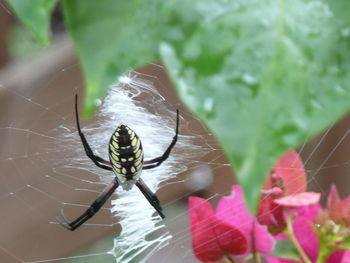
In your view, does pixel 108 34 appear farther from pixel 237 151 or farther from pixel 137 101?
pixel 137 101

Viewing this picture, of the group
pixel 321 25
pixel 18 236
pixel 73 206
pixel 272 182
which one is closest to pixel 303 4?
pixel 321 25

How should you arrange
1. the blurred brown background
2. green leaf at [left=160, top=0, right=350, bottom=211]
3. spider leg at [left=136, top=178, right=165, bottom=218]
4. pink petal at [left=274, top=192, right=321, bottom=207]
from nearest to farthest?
green leaf at [left=160, top=0, right=350, bottom=211] → pink petal at [left=274, top=192, right=321, bottom=207] → spider leg at [left=136, top=178, right=165, bottom=218] → the blurred brown background

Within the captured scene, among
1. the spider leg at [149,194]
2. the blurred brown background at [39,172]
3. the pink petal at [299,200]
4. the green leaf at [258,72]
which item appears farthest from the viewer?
the blurred brown background at [39,172]

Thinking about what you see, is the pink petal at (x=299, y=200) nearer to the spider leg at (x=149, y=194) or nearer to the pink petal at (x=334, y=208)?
the pink petal at (x=334, y=208)

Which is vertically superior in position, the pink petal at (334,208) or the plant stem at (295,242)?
the pink petal at (334,208)

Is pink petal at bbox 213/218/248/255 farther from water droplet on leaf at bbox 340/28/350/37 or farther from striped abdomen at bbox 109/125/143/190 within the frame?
water droplet on leaf at bbox 340/28/350/37

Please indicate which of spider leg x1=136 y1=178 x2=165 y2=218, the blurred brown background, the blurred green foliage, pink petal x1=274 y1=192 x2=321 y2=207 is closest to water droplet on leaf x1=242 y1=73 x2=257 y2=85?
the blurred green foliage

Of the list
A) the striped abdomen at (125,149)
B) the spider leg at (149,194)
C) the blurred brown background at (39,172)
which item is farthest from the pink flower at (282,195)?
the blurred brown background at (39,172)
